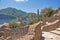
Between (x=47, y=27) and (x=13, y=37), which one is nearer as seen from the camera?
(x=47, y=27)

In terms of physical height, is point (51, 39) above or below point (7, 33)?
above

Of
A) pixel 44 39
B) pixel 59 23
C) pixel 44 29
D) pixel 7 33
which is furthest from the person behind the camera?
pixel 7 33

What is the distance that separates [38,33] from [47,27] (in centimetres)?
100

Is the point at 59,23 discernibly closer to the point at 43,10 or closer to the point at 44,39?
the point at 44,39

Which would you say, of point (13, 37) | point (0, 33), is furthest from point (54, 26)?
point (0, 33)

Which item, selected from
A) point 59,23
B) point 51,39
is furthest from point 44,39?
point 59,23

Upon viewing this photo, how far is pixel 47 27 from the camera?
9258mm

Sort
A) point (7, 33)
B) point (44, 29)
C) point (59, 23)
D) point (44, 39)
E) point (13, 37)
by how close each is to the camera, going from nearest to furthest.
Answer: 1. point (44, 39)
2. point (44, 29)
3. point (59, 23)
4. point (13, 37)
5. point (7, 33)

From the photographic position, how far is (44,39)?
5.63m

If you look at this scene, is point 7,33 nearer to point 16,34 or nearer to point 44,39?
point 16,34

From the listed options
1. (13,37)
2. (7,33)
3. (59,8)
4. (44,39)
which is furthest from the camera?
(59,8)

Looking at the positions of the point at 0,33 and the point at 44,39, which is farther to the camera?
the point at 0,33

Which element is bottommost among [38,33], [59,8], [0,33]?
[0,33]

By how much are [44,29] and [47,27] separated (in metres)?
0.25
